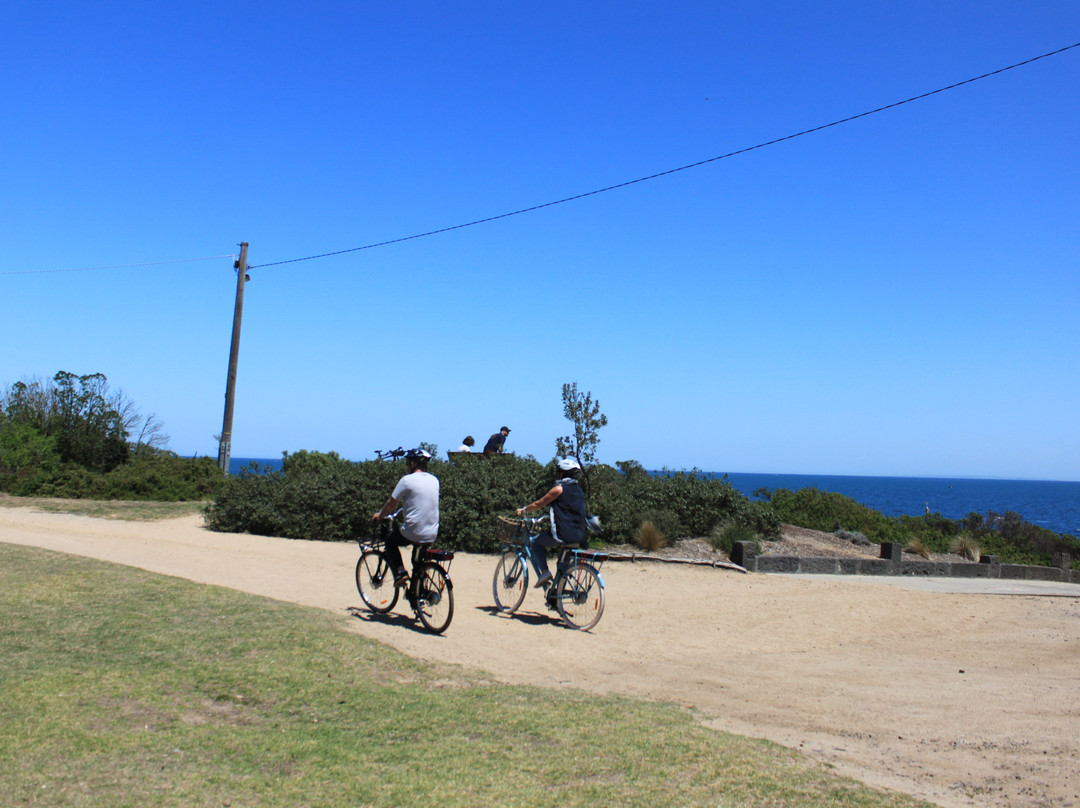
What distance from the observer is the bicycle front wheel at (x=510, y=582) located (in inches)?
392

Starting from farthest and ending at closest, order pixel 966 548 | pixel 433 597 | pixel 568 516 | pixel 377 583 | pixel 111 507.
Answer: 1. pixel 966 548
2. pixel 111 507
3. pixel 568 516
4. pixel 377 583
5. pixel 433 597

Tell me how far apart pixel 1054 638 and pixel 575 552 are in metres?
6.07

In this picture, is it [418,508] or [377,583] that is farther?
[377,583]

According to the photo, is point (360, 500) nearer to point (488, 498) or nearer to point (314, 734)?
point (488, 498)

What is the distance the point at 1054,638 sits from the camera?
1063 cm

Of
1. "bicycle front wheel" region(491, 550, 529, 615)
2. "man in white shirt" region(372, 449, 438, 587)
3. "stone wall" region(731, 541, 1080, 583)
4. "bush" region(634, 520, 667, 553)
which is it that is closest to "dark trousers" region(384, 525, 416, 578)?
"man in white shirt" region(372, 449, 438, 587)

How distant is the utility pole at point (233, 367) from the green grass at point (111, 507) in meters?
2.39

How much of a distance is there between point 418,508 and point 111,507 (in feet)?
41.6

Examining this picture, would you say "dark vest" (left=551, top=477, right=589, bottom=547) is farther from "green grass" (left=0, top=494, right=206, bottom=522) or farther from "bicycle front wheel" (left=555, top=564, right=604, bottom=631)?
"green grass" (left=0, top=494, right=206, bottom=522)

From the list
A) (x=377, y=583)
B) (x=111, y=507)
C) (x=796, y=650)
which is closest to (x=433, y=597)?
(x=377, y=583)

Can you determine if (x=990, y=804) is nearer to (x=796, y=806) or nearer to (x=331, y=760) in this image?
(x=796, y=806)

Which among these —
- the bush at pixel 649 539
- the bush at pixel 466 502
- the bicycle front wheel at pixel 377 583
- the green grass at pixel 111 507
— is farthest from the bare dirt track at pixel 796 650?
the green grass at pixel 111 507

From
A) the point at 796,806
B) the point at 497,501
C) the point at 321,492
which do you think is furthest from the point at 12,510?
the point at 796,806

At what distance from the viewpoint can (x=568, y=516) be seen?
9492 millimetres
